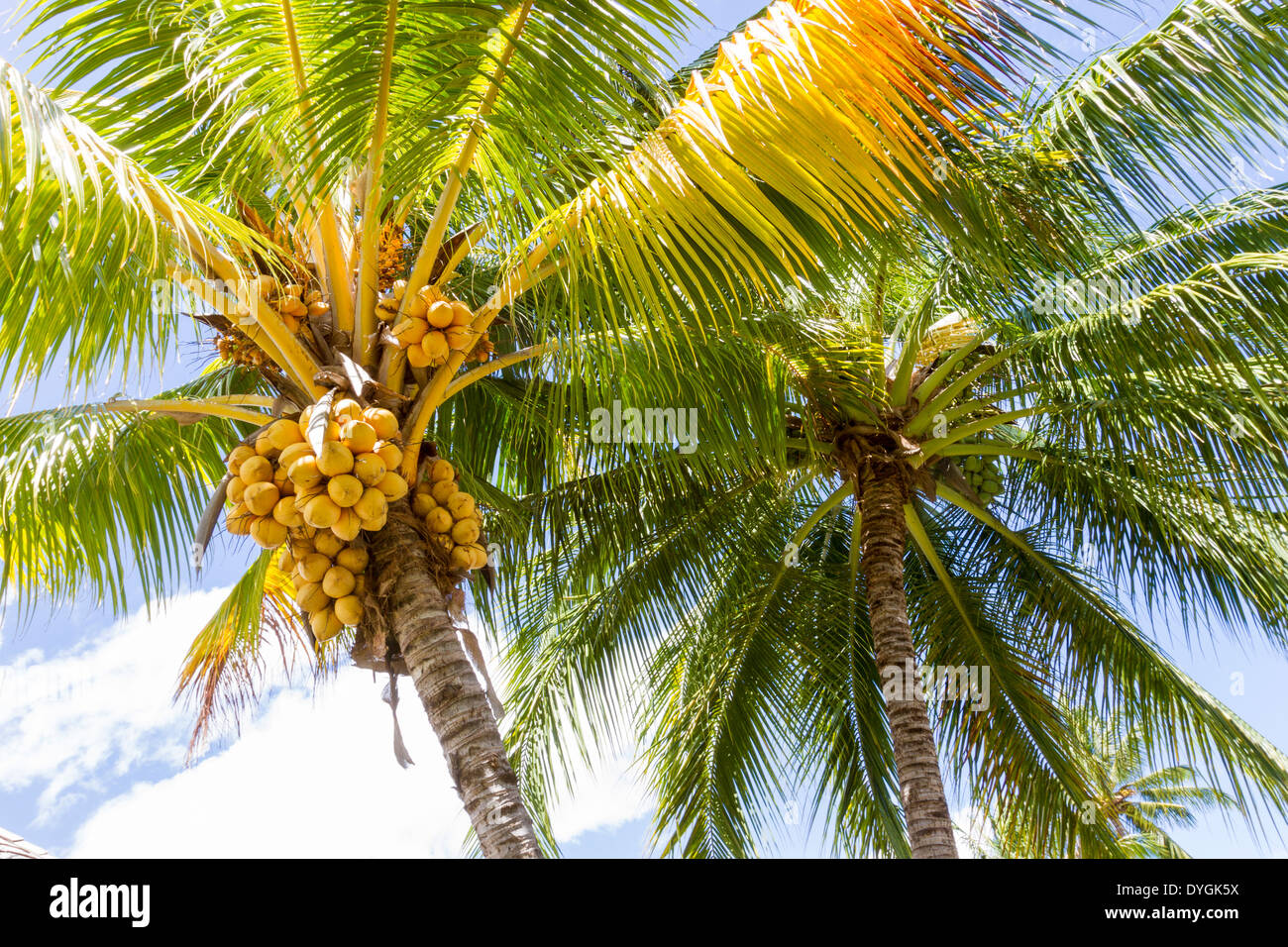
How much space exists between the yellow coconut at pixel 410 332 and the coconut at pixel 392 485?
0.58 m

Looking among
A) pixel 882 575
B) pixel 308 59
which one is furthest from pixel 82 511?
pixel 882 575

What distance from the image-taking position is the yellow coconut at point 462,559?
4.16 metres

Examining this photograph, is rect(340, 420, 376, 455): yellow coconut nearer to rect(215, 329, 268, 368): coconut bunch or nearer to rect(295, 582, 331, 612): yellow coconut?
rect(295, 582, 331, 612): yellow coconut

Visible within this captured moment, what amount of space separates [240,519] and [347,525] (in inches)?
18.3

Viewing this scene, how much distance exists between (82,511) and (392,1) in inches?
113

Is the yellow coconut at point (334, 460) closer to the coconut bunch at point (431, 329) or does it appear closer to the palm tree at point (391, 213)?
the palm tree at point (391, 213)

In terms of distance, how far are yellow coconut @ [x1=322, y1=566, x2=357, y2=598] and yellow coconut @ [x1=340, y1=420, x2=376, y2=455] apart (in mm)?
473

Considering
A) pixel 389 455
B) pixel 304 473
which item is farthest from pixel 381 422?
pixel 304 473

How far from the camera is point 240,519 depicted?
12.8 ft

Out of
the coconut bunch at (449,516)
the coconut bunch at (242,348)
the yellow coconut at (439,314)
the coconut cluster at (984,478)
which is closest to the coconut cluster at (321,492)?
the coconut bunch at (449,516)

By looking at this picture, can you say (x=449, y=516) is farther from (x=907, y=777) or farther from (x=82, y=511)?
(x=907, y=777)
